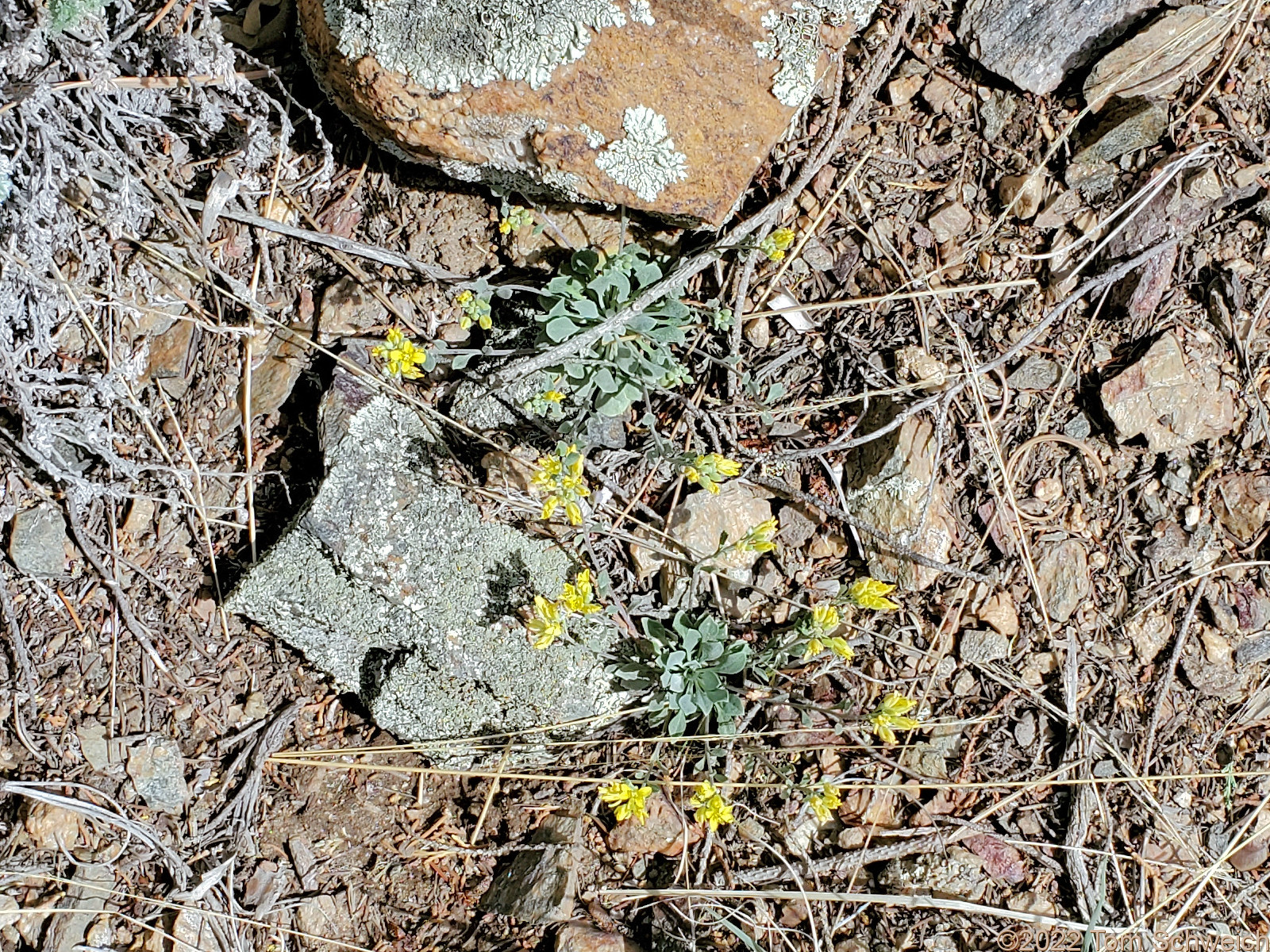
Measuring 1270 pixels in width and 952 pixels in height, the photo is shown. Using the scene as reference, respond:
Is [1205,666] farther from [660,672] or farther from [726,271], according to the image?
[726,271]

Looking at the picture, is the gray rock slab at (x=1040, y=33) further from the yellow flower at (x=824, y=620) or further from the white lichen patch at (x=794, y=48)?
the yellow flower at (x=824, y=620)

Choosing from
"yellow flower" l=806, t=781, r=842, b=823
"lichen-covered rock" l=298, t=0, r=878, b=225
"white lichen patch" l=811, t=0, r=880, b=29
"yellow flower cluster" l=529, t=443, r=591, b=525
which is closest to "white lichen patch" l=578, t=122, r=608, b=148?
"lichen-covered rock" l=298, t=0, r=878, b=225

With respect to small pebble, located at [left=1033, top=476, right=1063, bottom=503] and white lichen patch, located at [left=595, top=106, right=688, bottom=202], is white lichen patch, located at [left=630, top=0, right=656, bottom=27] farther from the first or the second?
small pebble, located at [left=1033, top=476, right=1063, bottom=503]

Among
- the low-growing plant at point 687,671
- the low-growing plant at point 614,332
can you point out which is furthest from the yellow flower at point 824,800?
the low-growing plant at point 614,332

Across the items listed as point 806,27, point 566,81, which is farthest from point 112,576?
point 806,27

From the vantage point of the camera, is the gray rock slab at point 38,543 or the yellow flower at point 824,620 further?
the gray rock slab at point 38,543

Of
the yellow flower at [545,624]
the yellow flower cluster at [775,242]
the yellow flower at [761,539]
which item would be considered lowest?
the yellow flower at [545,624]

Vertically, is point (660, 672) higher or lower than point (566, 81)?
lower
